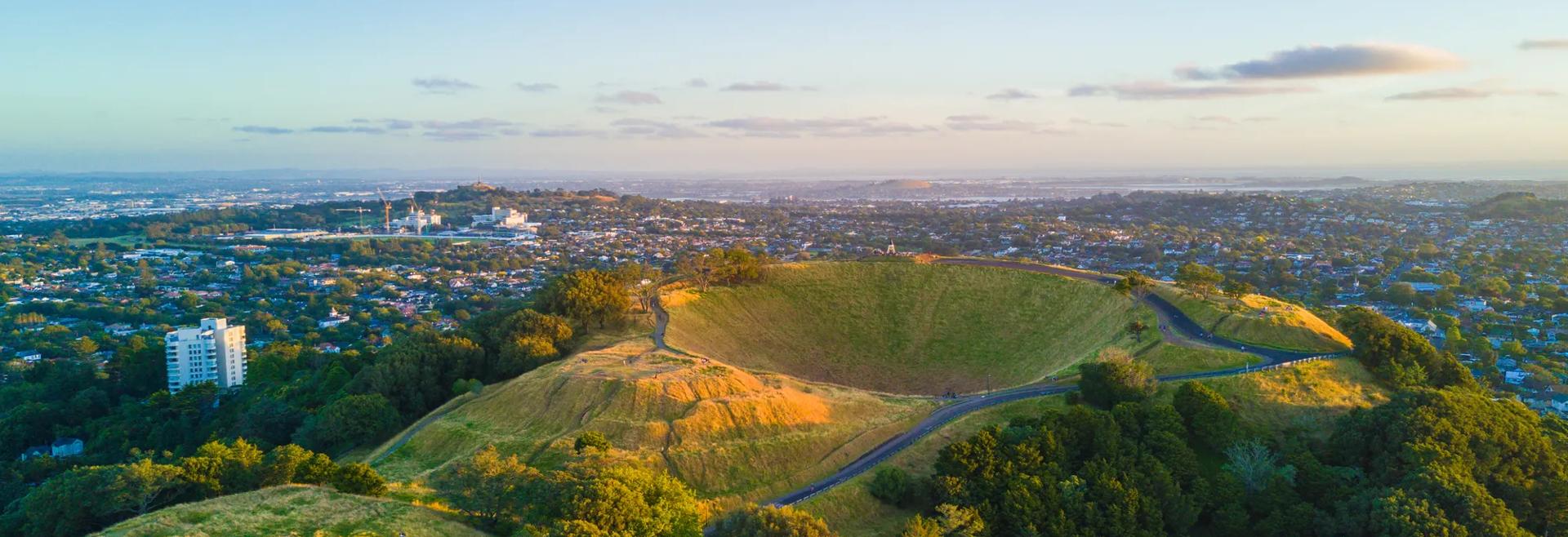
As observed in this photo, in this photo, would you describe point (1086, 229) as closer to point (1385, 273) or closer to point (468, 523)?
point (1385, 273)

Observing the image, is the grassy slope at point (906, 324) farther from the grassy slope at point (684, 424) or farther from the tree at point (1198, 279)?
the grassy slope at point (684, 424)

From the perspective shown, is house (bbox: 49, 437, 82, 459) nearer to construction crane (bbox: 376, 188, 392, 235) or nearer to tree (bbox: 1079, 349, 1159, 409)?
tree (bbox: 1079, 349, 1159, 409)

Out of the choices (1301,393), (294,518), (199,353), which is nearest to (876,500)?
(294,518)

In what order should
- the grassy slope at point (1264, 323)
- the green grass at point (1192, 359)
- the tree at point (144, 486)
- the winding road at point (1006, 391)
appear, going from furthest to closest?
1. the grassy slope at point (1264, 323)
2. the green grass at point (1192, 359)
3. the winding road at point (1006, 391)
4. the tree at point (144, 486)

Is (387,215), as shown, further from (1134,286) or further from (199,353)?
(1134,286)

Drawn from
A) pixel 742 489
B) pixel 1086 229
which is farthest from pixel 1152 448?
pixel 1086 229

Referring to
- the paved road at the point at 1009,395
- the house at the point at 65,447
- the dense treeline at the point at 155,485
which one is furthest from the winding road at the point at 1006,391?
the house at the point at 65,447
